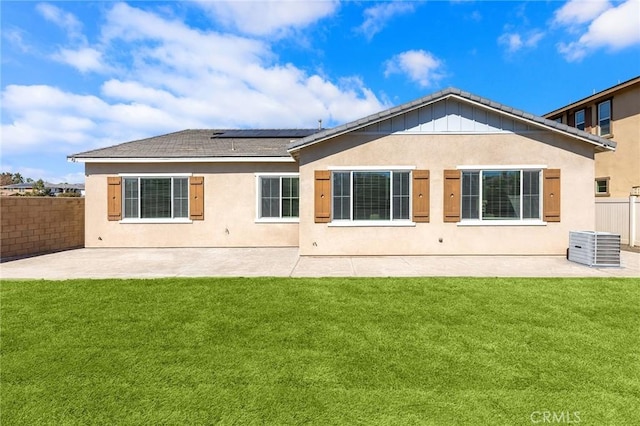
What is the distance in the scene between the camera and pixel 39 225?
10.8m

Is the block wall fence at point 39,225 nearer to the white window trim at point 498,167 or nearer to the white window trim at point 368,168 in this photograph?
the white window trim at point 368,168

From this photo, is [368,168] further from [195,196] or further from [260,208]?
[195,196]

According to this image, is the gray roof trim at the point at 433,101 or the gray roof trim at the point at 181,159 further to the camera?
the gray roof trim at the point at 181,159

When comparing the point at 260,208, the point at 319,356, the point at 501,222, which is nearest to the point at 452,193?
the point at 501,222

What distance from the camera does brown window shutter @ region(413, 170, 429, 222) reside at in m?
9.91

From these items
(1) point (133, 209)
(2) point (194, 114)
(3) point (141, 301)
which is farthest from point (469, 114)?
(2) point (194, 114)

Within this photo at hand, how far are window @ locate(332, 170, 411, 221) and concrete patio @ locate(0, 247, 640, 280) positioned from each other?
1421mm

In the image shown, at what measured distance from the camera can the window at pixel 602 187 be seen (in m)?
16.2

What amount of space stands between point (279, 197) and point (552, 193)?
9410 millimetres

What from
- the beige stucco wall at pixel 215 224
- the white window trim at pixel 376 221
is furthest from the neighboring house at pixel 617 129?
the beige stucco wall at pixel 215 224

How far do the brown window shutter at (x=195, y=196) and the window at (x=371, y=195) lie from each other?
215 inches

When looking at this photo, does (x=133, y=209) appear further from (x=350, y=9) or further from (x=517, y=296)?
(x=517, y=296)

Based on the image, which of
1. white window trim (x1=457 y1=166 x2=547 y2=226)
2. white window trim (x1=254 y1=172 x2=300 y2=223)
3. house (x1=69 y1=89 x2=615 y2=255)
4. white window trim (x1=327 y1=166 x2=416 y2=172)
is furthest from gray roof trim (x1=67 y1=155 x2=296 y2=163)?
white window trim (x1=457 y1=166 x2=547 y2=226)

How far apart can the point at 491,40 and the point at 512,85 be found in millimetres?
7275
